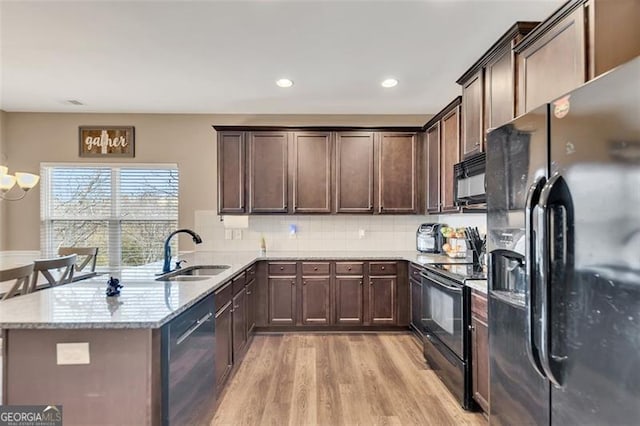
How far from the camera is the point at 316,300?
3965 millimetres

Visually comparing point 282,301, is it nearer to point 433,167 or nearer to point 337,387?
point 337,387

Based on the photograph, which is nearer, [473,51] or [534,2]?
[534,2]

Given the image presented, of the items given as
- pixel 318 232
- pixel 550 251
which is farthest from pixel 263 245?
pixel 550 251

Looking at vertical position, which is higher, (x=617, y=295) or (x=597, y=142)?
(x=597, y=142)

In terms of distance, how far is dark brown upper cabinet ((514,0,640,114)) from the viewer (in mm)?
1439

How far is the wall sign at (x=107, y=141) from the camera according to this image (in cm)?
450

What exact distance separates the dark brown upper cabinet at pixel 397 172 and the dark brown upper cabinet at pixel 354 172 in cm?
14

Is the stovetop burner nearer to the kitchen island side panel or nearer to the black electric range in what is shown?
the black electric range

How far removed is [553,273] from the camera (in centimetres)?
115

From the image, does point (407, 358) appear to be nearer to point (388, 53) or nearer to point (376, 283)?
point (376, 283)

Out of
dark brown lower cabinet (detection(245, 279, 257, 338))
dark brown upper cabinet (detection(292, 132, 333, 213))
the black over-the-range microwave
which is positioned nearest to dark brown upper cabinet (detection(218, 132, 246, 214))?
dark brown upper cabinet (detection(292, 132, 333, 213))

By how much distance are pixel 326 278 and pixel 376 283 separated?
595 mm

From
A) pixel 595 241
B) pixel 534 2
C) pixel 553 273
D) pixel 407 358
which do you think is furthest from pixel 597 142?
pixel 407 358

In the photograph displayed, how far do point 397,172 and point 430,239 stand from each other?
0.93 m
